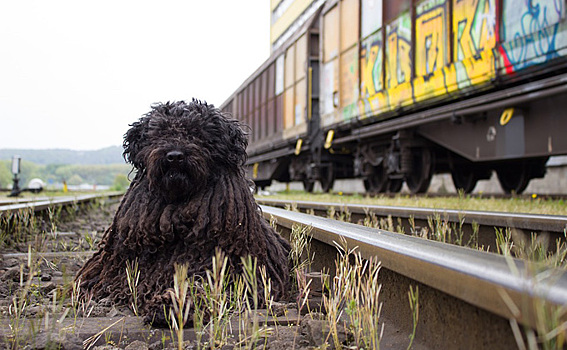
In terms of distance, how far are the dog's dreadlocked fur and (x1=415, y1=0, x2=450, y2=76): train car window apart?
588 centimetres

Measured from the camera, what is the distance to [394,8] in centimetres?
912

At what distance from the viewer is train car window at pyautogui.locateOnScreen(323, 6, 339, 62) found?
1162 cm

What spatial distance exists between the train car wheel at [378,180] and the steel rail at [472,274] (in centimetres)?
938

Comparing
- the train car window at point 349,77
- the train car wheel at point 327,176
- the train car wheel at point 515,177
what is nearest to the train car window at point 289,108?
the train car wheel at point 327,176

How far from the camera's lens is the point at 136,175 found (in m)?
2.67

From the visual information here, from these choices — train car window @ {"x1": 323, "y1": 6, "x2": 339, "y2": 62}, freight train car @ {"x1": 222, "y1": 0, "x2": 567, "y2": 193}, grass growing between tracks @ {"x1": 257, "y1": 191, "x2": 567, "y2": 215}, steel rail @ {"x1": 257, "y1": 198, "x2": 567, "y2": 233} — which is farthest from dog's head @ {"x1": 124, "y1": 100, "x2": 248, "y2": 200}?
train car window @ {"x1": 323, "y1": 6, "x2": 339, "y2": 62}

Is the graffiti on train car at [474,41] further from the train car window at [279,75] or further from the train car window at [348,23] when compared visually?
the train car window at [279,75]

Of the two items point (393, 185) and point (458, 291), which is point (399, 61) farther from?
point (458, 291)

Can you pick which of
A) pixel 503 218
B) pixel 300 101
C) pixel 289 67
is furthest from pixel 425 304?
pixel 289 67

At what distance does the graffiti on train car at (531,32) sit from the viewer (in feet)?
18.4

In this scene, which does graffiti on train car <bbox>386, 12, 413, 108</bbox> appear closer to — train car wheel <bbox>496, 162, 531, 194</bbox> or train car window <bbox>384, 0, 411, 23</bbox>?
train car window <bbox>384, 0, 411, 23</bbox>

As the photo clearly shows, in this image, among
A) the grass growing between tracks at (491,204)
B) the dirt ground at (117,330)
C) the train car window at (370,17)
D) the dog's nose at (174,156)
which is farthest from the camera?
the train car window at (370,17)

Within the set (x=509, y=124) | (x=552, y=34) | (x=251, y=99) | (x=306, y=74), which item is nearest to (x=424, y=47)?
(x=509, y=124)

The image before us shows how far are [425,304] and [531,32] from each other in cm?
530
